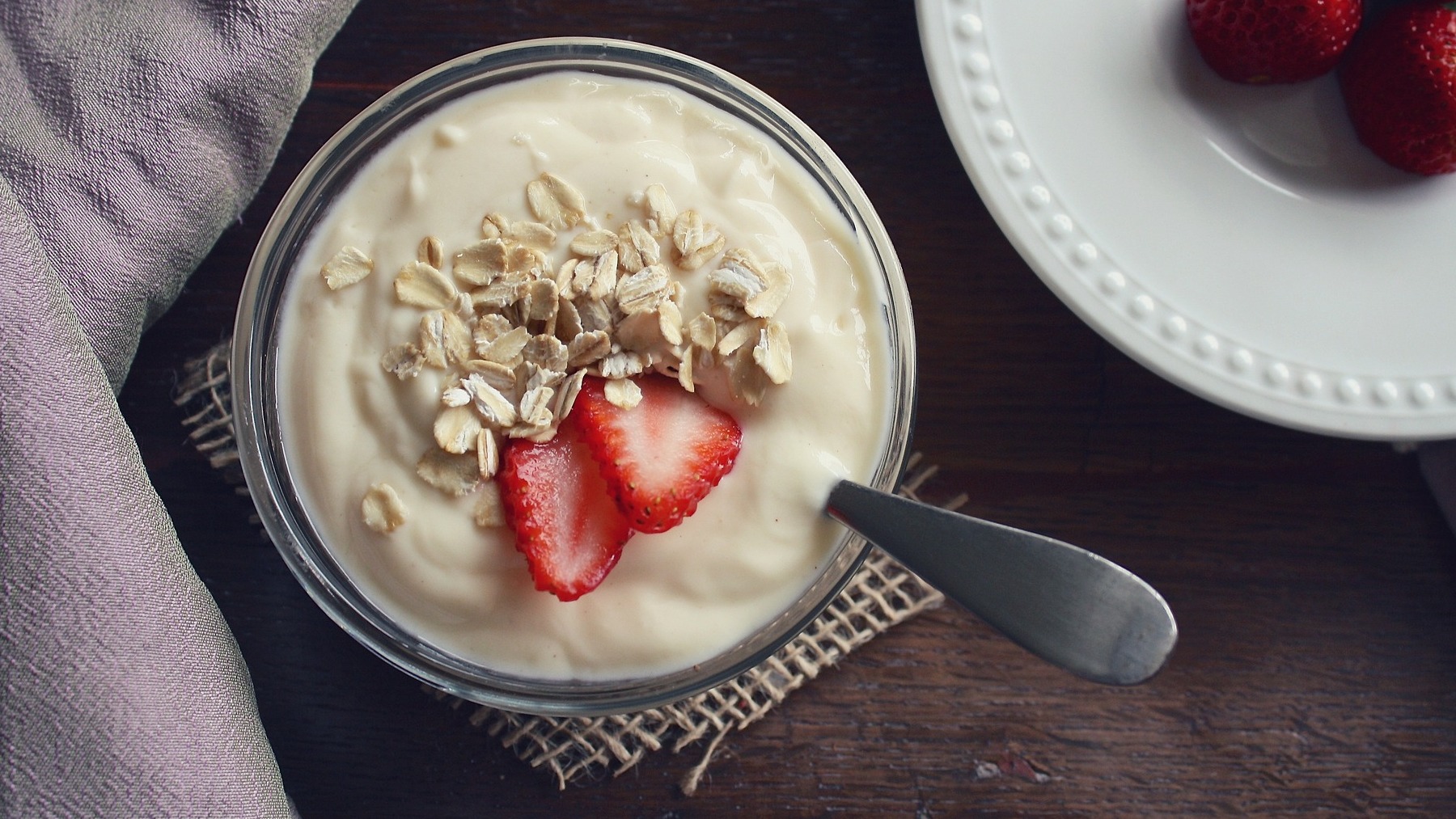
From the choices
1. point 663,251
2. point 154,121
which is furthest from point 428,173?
point 154,121

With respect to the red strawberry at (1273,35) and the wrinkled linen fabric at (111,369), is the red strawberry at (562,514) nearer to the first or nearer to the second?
the wrinkled linen fabric at (111,369)

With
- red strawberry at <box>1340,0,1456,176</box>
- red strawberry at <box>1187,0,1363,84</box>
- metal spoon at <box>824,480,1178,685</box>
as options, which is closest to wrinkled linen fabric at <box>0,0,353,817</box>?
metal spoon at <box>824,480,1178,685</box>

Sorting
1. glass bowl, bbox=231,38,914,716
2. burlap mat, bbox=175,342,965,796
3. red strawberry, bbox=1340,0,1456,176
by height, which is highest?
red strawberry, bbox=1340,0,1456,176

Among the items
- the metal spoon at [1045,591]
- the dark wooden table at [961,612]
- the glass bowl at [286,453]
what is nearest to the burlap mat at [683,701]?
the dark wooden table at [961,612]

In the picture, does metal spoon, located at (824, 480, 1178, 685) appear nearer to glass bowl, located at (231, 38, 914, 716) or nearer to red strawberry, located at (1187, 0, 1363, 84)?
glass bowl, located at (231, 38, 914, 716)

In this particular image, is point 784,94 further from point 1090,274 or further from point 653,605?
point 653,605

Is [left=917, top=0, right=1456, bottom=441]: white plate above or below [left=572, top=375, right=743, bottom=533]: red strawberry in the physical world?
above
